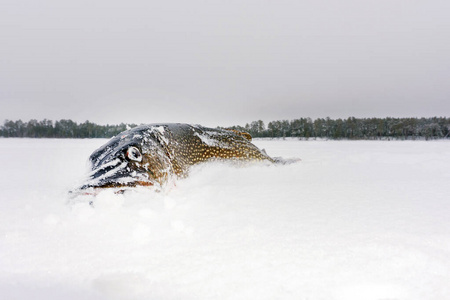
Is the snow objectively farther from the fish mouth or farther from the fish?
the fish

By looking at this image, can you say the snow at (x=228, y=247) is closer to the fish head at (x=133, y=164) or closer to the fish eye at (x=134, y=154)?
the fish head at (x=133, y=164)

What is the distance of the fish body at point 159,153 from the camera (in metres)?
1.95

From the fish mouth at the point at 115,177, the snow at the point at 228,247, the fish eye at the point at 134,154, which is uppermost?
the fish eye at the point at 134,154

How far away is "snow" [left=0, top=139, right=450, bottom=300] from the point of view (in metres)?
0.84

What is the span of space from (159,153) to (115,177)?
2.28 ft

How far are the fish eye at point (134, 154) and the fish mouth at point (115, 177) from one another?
0.07 m

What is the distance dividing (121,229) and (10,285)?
56cm

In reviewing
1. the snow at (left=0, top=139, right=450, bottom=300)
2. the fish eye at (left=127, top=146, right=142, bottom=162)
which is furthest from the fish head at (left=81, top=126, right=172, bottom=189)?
the snow at (left=0, top=139, right=450, bottom=300)

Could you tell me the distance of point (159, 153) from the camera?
2.50 m

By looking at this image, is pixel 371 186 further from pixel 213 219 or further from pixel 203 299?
pixel 203 299

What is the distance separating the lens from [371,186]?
2488mm

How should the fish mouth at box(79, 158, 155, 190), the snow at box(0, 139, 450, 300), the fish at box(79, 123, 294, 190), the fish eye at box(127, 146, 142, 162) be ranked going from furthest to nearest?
the fish eye at box(127, 146, 142, 162) < the fish at box(79, 123, 294, 190) < the fish mouth at box(79, 158, 155, 190) < the snow at box(0, 139, 450, 300)

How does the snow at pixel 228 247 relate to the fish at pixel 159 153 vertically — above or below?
below

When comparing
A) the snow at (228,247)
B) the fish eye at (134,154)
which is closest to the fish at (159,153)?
the fish eye at (134,154)
